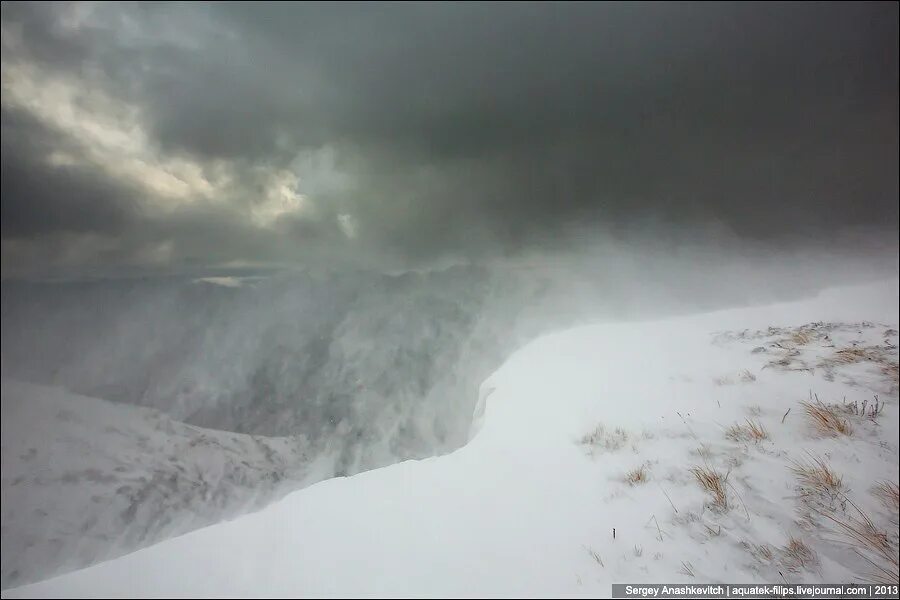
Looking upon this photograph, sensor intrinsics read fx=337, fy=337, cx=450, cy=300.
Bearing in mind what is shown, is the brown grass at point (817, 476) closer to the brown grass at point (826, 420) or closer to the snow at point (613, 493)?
the snow at point (613, 493)

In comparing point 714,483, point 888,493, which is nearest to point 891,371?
point 888,493

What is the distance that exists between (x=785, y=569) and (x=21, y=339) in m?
11.8

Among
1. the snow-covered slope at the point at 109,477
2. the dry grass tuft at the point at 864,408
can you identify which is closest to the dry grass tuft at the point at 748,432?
the dry grass tuft at the point at 864,408

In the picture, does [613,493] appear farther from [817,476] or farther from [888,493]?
[888,493]

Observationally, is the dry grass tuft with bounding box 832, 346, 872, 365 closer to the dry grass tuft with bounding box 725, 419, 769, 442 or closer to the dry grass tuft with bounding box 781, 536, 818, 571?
the dry grass tuft with bounding box 725, 419, 769, 442

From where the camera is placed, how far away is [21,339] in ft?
23.2

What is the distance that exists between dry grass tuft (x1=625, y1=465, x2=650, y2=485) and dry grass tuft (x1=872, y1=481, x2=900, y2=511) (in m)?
0.88

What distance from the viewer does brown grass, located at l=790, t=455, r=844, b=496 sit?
154 centimetres

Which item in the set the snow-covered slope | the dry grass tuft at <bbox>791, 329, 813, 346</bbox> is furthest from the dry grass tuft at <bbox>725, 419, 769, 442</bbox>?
the snow-covered slope

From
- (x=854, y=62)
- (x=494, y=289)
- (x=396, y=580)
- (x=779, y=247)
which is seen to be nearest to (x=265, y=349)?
(x=494, y=289)

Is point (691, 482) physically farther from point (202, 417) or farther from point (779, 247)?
point (202, 417)

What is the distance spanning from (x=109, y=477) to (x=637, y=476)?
270 inches

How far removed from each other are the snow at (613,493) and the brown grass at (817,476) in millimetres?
31

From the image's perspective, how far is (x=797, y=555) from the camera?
1375mm
